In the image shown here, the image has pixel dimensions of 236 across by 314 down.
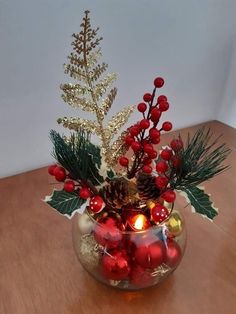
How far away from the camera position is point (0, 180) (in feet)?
2.50

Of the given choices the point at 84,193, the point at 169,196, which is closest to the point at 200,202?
the point at 169,196

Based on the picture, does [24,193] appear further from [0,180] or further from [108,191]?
[108,191]

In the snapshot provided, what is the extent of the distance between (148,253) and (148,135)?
0.16m

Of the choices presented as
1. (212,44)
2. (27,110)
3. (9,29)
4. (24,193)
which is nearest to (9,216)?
(24,193)

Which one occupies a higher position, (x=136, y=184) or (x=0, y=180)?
(x=136, y=184)

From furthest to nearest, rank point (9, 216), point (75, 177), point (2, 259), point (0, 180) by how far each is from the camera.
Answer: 1. point (0, 180)
2. point (9, 216)
3. point (2, 259)
4. point (75, 177)

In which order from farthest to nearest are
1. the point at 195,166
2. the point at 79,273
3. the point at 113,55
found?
the point at 113,55 → the point at 79,273 → the point at 195,166

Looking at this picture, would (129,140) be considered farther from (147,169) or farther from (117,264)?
(117,264)

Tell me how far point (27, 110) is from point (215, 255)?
1.65 feet

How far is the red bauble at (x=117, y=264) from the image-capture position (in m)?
0.43

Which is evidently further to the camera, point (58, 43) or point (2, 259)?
point (58, 43)

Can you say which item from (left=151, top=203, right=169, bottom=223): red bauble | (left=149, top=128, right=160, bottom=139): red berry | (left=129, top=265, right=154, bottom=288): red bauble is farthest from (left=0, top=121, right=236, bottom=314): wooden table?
(left=149, top=128, right=160, bottom=139): red berry

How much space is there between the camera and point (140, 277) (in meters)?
0.45

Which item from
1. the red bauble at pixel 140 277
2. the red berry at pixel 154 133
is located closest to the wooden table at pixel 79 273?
the red bauble at pixel 140 277
